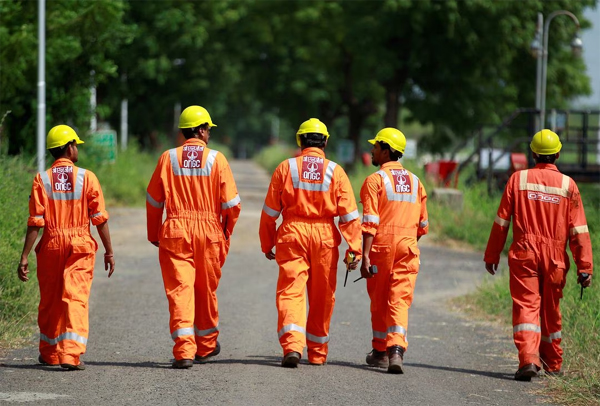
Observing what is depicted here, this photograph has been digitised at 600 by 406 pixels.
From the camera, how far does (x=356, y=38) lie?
33.4 m

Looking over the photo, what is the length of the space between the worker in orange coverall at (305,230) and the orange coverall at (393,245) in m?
0.17

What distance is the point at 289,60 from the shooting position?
4831 centimetres

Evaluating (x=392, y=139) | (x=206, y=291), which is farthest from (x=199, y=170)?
(x=392, y=139)

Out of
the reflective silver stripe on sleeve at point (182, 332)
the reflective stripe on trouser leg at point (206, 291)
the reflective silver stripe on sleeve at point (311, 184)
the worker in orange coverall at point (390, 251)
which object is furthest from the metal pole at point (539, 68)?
the reflective silver stripe on sleeve at point (182, 332)

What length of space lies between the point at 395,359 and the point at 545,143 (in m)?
2.03

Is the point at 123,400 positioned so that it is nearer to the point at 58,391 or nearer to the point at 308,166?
the point at 58,391

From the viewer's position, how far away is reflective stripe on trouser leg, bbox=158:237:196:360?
8.23 m

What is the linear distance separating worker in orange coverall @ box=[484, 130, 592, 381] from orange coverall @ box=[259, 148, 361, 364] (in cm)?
119

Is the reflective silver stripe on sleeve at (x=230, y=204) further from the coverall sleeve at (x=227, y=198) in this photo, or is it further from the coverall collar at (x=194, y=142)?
the coverall collar at (x=194, y=142)

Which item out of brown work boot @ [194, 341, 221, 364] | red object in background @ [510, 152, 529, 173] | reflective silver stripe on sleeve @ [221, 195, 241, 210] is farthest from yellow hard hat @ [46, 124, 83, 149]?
red object in background @ [510, 152, 529, 173]

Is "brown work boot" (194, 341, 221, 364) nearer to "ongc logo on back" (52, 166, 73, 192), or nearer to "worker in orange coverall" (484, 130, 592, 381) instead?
"ongc logo on back" (52, 166, 73, 192)

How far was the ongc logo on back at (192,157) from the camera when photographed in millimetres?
8391

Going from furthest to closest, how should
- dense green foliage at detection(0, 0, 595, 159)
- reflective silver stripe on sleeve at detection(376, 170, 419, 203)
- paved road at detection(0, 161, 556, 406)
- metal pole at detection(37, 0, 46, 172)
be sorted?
dense green foliage at detection(0, 0, 595, 159), metal pole at detection(37, 0, 46, 172), reflective silver stripe on sleeve at detection(376, 170, 419, 203), paved road at detection(0, 161, 556, 406)

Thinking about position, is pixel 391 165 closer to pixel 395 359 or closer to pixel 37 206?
pixel 395 359
